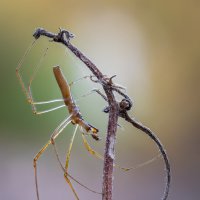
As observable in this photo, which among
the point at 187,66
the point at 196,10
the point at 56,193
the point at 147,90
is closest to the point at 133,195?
the point at 56,193

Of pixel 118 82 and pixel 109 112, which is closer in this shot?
pixel 109 112

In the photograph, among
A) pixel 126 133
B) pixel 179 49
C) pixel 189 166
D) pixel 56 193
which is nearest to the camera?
pixel 56 193

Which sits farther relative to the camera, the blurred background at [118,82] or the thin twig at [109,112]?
the blurred background at [118,82]

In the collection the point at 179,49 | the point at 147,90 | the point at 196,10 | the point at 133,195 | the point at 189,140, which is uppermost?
the point at 196,10

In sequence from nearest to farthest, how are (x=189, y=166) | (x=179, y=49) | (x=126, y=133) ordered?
(x=189, y=166) < (x=126, y=133) < (x=179, y=49)

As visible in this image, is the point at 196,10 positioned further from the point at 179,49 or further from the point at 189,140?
the point at 189,140

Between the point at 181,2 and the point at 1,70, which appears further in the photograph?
the point at 181,2

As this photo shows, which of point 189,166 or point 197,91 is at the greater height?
point 197,91

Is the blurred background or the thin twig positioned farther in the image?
the blurred background
